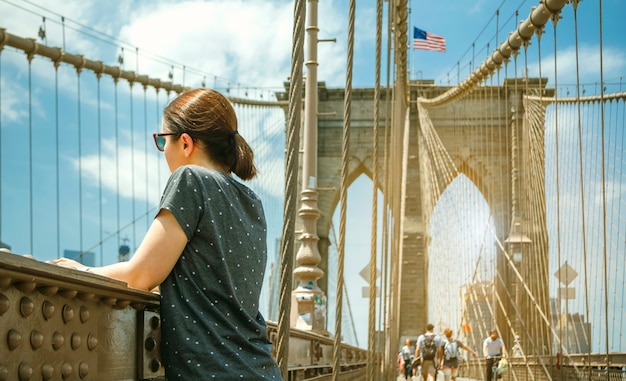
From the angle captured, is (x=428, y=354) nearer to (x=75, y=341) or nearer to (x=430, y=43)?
(x=75, y=341)

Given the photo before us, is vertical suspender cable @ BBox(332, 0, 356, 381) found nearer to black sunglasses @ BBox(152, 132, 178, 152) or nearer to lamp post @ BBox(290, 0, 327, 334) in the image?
black sunglasses @ BBox(152, 132, 178, 152)

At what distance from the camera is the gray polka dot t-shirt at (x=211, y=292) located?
1.47 m

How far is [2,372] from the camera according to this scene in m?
1.12

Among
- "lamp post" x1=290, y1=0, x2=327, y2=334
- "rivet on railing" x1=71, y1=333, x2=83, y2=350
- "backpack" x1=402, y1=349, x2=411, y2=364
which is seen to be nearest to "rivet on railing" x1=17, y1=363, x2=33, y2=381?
"rivet on railing" x1=71, y1=333, x2=83, y2=350

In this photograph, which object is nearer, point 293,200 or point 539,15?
point 293,200

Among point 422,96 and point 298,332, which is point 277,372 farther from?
point 422,96

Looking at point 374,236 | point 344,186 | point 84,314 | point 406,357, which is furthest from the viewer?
point 406,357

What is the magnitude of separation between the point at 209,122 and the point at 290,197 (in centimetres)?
56

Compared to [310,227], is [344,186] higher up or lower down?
higher up

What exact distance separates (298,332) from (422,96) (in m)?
23.9

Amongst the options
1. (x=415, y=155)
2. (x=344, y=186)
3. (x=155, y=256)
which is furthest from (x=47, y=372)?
(x=415, y=155)

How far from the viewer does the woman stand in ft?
4.84

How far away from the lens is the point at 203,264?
152 centimetres

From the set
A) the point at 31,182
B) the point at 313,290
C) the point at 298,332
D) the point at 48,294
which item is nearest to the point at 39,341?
the point at 48,294
